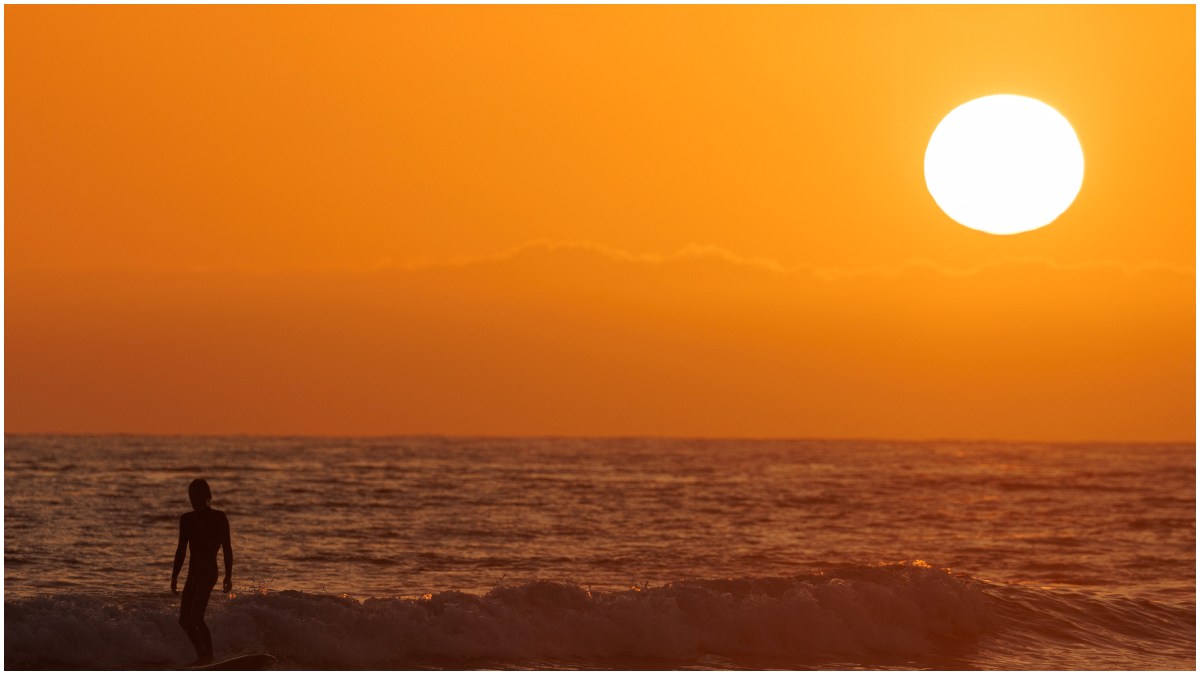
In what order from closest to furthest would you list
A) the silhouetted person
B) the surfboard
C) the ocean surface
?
the silhouetted person
the surfboard
the ocean surface

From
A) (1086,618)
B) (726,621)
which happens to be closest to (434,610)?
(726,621)

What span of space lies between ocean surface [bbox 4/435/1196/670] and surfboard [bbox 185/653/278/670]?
1358mm

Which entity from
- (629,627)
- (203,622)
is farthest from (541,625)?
(203,622)

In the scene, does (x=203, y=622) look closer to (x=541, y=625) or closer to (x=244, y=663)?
(x=244, y=663)

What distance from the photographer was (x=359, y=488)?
174 ft

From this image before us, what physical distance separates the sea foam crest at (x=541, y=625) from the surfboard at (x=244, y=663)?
1.62 m

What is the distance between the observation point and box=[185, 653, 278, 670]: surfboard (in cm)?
1684

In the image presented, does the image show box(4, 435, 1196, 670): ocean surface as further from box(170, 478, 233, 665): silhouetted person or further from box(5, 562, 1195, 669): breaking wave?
box(170, 478, 233, 665): silhouetted person

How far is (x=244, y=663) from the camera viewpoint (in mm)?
17047

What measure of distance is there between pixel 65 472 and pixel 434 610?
42079mm

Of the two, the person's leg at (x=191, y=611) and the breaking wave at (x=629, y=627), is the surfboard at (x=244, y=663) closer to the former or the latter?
the person's leg at (x=191, y=611)

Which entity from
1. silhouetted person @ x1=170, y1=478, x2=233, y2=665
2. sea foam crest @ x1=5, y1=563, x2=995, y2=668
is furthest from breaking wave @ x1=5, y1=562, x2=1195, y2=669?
silhouetted person @ x1=170, y1=478, x2=233, y2=665

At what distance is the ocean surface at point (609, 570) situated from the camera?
20.3m

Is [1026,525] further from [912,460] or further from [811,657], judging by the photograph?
[912,460]
